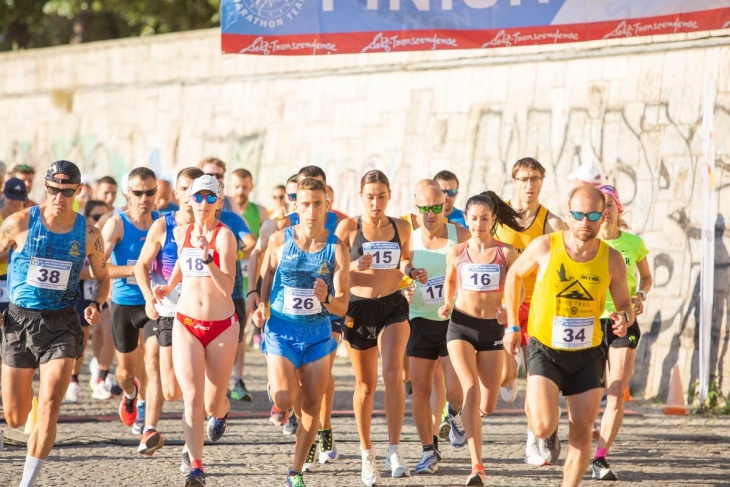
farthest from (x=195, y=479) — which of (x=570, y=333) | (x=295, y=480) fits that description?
(x=570, y=333)

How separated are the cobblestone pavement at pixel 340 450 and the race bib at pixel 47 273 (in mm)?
1355

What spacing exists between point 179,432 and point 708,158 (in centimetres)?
555

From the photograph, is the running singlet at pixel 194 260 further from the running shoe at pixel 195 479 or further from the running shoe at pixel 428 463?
the running shoe at pixel 428 463

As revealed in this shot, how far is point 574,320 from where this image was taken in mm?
6812

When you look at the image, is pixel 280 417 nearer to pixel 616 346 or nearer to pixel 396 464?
pixel 396 464

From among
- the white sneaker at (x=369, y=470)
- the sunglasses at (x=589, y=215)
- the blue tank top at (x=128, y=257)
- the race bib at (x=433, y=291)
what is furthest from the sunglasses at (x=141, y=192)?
the sunglasses at (x=589, y=215)

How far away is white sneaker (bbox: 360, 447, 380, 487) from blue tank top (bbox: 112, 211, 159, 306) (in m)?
2.74

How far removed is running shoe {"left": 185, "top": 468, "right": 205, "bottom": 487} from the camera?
714 centimetres

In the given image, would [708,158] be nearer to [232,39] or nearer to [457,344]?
[457,344]

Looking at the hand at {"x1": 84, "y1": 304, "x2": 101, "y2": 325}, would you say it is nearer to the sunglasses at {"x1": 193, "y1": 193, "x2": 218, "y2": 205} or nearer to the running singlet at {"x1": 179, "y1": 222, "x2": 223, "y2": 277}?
the running singlet at {"x1": 179, "y1": 222, "x2": 223, "y2": 277}

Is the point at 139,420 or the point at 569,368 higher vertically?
the point at 569,368

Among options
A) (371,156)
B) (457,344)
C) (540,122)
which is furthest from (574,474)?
(371,156)

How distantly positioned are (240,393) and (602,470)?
4.69 m

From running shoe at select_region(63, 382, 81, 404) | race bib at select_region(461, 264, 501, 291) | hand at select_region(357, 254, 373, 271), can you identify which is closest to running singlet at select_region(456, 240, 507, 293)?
race bib at select_region(461, 264, 501, 291)
